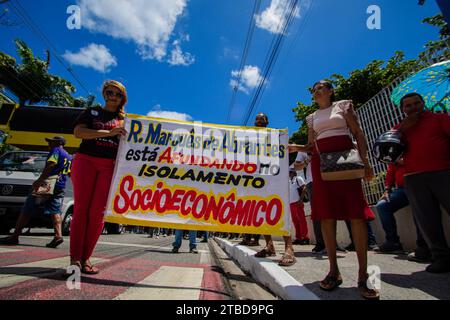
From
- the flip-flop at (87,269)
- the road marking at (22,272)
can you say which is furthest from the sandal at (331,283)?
the road marking at (22,272)

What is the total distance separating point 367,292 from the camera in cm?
186

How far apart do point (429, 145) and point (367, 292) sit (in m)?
1.86

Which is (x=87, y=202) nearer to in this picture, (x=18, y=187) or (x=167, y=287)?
(x=167, y=287)

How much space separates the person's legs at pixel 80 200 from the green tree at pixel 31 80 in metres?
23.1

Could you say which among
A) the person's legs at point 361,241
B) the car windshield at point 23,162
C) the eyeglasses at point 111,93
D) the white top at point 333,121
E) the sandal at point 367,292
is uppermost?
the car windshield at point 23,162

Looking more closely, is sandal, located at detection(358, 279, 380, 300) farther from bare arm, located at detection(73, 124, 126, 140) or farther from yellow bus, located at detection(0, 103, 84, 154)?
yellow bus, located at detection(0, 103, 84, 154)

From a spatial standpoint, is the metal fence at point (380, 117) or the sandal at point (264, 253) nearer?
the sandal at point (264, 253)

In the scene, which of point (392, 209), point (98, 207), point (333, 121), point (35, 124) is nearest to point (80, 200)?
point (98, 207)

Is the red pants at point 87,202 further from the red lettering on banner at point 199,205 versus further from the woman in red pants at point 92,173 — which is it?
the red lettering on banner at point 199,205

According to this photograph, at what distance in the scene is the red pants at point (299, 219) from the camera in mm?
6074

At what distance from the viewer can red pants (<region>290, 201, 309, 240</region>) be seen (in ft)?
19.9

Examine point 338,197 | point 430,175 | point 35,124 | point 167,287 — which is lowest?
point 167,287
